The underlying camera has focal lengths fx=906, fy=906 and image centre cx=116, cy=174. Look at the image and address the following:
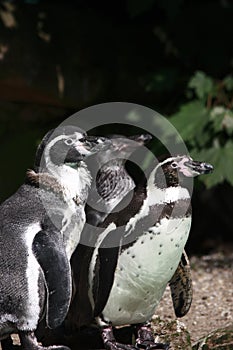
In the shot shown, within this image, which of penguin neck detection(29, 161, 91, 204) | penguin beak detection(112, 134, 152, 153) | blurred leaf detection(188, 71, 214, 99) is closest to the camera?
penguin neck detection(29, 161, 91, 204)

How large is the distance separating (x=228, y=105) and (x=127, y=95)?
1203 mm

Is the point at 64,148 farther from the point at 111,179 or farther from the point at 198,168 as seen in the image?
the point at 111,179

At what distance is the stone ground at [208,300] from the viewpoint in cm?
401

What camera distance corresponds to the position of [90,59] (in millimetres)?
6289

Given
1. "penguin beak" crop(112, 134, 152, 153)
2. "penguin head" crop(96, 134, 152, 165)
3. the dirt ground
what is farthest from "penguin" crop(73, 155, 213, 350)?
"penguin beak" crop(112, 134, 152, 153)

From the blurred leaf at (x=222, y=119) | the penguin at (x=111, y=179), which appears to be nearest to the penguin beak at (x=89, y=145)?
the penguin at (x=111, y=179)

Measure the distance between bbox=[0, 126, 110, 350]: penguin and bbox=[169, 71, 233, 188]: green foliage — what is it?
1.91m

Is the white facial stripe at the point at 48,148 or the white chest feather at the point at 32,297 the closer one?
the white chest feather at the point at 32,297

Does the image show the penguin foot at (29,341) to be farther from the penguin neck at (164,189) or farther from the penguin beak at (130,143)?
the penguin beak at (130,143)

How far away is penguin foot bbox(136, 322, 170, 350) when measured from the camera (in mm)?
3414

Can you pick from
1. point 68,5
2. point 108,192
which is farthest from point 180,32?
point 108,192

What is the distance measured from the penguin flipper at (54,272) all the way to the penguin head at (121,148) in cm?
158

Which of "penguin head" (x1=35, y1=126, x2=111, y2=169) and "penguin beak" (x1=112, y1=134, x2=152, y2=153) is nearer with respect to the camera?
"penguin head" (x1=35, y1=126, x2=111, y2=169)

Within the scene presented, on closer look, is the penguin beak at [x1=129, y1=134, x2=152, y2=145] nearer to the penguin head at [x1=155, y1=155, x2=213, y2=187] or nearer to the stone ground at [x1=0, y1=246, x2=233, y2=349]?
the stone ground at [x1=0, y1=246, x2=233, y2=349]
